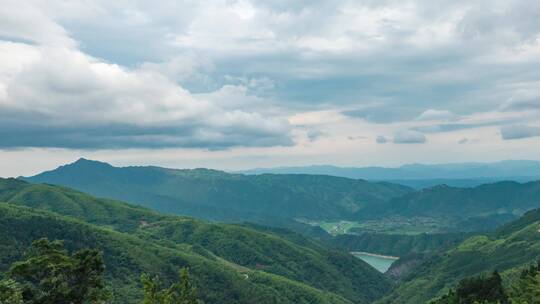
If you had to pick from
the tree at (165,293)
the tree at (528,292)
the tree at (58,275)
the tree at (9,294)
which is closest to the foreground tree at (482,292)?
the tree at (528,292)

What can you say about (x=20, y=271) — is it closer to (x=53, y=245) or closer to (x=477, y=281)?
(x=53, y=245)

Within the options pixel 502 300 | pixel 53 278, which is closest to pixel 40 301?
pixel 53 278

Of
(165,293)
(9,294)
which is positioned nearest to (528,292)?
(165,293)

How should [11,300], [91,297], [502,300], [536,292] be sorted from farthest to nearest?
[502,300] → [536,292] → [91,297] → [11,300]

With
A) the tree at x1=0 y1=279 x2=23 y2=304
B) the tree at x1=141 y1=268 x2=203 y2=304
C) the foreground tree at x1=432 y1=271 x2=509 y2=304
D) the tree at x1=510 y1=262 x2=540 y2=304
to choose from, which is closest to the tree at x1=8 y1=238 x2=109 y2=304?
the tree at x1=0 y1=279 x2=23 y2=304

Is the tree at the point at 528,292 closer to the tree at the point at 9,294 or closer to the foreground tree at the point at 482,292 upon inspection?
the foreground tree at the point at 482,292

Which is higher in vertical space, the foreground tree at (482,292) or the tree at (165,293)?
the tree at (165,293)

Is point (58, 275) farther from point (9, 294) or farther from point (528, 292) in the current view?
point (528, 292)

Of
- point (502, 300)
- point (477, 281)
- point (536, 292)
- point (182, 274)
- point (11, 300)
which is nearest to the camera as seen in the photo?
point (11, 300)
